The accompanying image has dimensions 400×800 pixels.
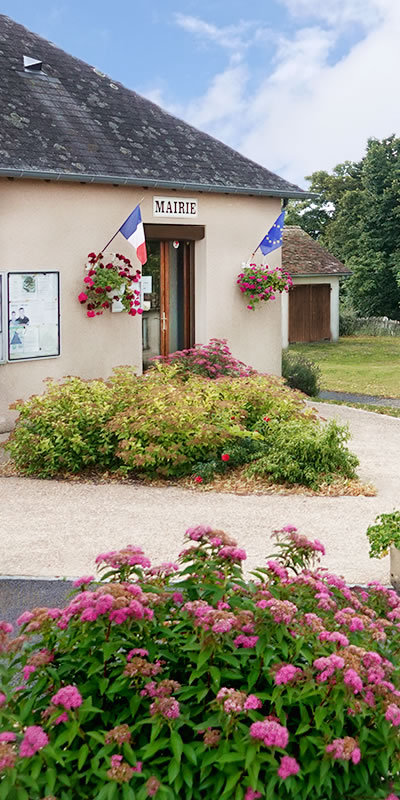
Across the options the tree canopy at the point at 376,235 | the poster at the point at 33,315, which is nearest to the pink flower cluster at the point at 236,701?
the poster at the point at 33,315

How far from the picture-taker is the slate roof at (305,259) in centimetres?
3459

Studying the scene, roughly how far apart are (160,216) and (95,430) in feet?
17.3

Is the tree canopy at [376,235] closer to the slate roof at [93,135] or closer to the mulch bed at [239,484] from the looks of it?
the slate roof at [93,135]

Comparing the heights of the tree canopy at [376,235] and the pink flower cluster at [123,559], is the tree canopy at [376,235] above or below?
above

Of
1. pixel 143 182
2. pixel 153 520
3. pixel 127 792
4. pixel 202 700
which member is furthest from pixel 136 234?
pixel 127 792

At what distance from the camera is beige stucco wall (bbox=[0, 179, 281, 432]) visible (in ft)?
42.3

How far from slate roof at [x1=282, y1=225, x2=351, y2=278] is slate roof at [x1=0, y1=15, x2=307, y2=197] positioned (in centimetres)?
1754

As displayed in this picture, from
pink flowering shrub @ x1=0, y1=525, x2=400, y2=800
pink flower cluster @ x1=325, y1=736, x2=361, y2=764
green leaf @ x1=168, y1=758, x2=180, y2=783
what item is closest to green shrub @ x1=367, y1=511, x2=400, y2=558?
pink flowering shrub @ x1=0, y1=525, x2=400, y2=800

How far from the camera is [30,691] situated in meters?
3.50

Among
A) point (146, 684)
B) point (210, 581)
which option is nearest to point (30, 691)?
point (146, 684)

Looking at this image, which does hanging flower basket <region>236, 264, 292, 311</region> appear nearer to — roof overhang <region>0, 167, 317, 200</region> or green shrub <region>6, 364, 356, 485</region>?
roof overhang <region>0, 167, 317, 200</region>

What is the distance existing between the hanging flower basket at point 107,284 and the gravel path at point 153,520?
13.7ft

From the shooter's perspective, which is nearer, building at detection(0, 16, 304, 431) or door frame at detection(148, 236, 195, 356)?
building at detection(0, 16, 304, 431)

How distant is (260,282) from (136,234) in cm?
339
